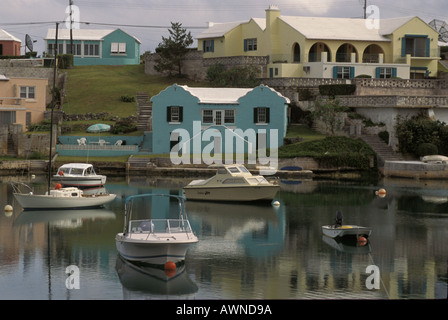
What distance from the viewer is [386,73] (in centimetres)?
8525

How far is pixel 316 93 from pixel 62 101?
24.6 meters

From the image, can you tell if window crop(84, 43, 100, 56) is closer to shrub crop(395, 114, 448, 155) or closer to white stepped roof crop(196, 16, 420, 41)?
white stepped roof crop(196, 16, 420, 41)

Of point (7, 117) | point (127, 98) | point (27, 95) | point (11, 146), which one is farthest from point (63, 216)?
point (127, 98)

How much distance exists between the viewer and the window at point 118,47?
10312 cm

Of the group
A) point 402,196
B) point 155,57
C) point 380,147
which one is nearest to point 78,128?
point 155,57

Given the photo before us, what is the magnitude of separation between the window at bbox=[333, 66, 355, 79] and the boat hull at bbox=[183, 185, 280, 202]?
33.9m

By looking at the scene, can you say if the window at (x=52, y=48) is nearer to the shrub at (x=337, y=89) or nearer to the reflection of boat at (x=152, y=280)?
the shrub at (x=337, y=89)

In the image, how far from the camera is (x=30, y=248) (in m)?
38.1

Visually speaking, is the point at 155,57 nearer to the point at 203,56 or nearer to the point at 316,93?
the point at 203,56

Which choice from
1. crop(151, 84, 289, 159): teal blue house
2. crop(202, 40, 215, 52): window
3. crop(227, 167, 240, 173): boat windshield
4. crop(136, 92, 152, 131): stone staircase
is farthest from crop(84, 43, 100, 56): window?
crop(227, 167, 240, 173): boat windshield

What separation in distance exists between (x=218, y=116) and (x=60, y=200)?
85.9 feet

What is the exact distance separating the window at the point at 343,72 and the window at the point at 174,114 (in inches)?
763

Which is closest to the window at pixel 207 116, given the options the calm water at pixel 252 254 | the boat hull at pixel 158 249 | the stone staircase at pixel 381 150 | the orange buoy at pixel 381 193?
the stone staircase at pixel 381 150

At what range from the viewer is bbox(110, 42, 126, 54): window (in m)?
103
